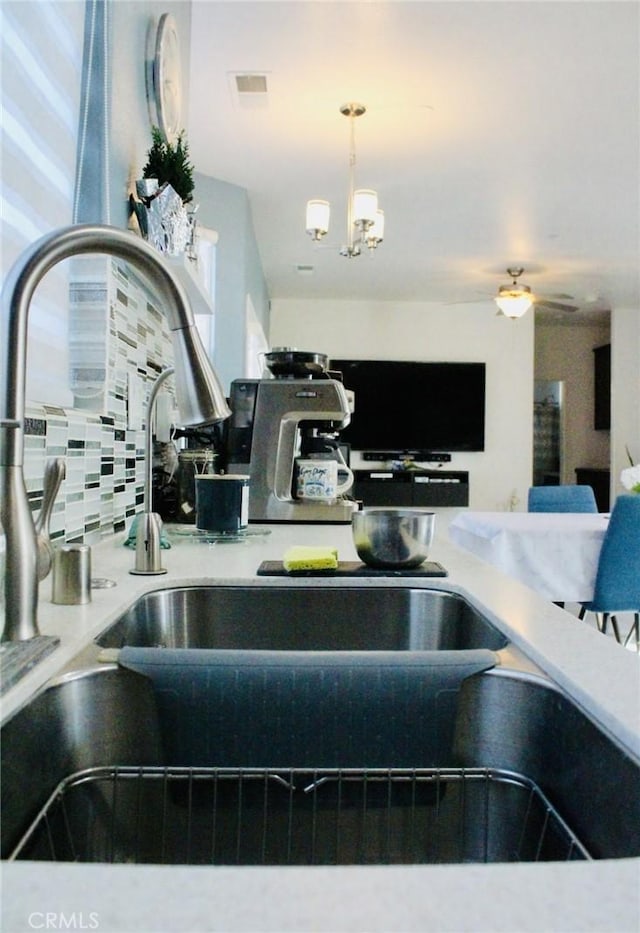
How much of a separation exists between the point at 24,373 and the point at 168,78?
5.54 ft

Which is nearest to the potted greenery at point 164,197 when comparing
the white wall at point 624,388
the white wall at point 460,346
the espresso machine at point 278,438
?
the espresso machine at point 278,438

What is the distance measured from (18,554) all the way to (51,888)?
37cm

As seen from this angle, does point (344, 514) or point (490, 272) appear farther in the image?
point (490, 272)

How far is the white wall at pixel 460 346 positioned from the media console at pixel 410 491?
0.34 metres

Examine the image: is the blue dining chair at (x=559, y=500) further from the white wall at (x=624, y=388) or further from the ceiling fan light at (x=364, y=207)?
the white wall at (x=624, y=388)

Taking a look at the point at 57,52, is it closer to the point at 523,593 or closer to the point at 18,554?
the point at 18,554

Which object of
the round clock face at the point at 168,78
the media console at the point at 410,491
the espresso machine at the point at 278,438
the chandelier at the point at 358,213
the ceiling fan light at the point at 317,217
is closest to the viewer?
the round clock face at the point at 168,78

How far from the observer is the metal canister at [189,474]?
76.2 inches

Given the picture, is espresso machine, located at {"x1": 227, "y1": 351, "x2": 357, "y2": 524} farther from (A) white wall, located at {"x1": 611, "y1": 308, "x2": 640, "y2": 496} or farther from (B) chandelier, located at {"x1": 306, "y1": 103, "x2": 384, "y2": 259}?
(A) white wall, located at {"x1": 611, "y1": 308, "x2": 640, "y2": 496}

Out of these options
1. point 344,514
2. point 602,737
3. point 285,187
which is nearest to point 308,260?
point 285,187

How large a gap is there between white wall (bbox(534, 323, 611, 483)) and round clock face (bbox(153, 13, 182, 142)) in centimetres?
706

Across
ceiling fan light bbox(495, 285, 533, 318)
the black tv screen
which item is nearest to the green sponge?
ceiling fan light bbox(495, 285, 533, 318)

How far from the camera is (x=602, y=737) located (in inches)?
21.6

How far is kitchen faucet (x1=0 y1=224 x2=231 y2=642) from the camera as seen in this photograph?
2.13 feet
